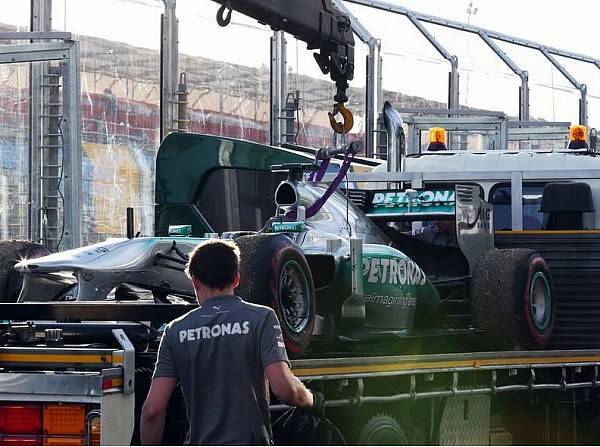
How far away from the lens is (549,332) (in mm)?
9633

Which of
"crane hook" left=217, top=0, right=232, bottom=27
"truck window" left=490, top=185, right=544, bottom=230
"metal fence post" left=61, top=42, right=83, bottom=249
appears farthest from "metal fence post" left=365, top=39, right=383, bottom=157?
"crane hook" left=217, top=0, right=232, bottom=27

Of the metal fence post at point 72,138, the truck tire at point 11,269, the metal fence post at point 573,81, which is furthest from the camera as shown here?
the metal fence post at point 573,81

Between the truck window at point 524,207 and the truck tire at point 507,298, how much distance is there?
2378 millimetres

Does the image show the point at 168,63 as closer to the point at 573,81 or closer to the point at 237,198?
the point at 237,198

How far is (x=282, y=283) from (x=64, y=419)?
6.41 feet

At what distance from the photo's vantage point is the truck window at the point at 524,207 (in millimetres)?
11867

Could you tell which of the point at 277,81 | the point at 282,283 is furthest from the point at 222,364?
the point at 277,81

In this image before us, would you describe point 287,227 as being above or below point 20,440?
above

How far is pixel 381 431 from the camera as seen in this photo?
25.1 feet

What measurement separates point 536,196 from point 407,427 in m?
4.36

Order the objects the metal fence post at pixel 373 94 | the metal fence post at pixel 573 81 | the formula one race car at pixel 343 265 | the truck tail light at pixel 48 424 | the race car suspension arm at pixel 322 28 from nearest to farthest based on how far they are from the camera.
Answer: the truck tail light at pixel 48 424
the formula one race car at pixel 343 265
the race car suspension arm at pixel 322 28
the metal fence post at pixel 373 94
the metal fence post at pixel 573 81

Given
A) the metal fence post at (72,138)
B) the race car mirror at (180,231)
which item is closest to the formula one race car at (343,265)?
the race car mirror at (180,231)

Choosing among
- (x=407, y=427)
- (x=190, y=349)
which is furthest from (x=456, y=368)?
(x=190, y=349)

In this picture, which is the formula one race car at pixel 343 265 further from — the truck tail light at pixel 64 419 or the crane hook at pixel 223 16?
the truck tail light at pixel 64 419
